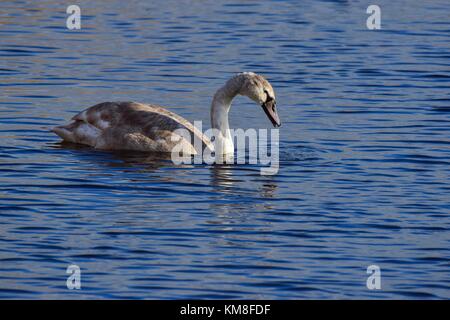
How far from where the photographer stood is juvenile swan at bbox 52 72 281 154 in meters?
16.9

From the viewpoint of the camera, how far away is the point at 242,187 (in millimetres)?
15211

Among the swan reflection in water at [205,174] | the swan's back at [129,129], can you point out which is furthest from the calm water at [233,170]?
the swan's back at [129,129]

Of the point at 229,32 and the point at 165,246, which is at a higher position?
the point at 229,32

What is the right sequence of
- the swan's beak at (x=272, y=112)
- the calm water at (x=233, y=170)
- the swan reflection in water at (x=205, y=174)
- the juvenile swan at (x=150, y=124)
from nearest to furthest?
the calm water at (x=233, y=170) → the swan reflection in water at (x=205, y=174) → the juvenile swan at (x=150, y=124) → the swan's beak at (x=272, y=112)

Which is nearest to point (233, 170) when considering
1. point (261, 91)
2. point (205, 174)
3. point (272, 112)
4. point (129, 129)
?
point (205, 174)

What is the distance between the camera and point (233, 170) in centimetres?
1616

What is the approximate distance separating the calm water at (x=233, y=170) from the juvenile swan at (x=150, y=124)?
29cm

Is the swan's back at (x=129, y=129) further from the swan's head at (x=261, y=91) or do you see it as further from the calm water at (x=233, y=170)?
the swan's head at (x=261, y=91)

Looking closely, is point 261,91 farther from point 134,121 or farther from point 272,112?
point 134,121

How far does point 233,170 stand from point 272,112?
1356 mm

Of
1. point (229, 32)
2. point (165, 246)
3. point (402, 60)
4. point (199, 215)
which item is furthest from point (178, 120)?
point (229, 32)

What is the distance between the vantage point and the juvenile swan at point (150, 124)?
16.9 meters
